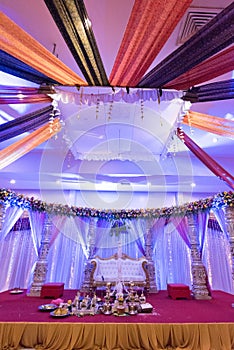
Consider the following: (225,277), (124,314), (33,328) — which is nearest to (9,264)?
(33,328)

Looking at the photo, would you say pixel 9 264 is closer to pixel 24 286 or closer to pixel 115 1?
pixel 24 286

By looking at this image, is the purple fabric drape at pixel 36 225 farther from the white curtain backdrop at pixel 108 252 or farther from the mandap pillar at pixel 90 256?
the mandap pillar at pixel 90 256

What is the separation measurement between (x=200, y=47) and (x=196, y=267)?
4797 mm

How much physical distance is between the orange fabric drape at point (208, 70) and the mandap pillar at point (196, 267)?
3.66 m

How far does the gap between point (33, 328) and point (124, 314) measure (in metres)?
1.44

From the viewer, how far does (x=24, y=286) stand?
6246 mm

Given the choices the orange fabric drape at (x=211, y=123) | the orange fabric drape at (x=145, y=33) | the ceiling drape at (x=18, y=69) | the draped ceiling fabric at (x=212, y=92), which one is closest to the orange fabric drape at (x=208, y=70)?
the draped ceiling fabric at (x=212, y=92)

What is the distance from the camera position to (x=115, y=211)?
6250 millimetres

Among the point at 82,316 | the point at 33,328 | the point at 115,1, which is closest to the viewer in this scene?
the point at 115,1

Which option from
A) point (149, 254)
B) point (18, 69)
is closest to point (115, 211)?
point (149, 254)

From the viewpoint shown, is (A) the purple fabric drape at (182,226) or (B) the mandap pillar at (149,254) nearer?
(A) the purple fabric drape at (182,226)

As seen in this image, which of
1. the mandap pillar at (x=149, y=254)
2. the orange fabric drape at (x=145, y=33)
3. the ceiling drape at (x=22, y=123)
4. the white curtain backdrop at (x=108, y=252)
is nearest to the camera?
the orange fabric drape at (x=145, y=33)

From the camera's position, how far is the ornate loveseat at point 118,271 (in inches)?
213

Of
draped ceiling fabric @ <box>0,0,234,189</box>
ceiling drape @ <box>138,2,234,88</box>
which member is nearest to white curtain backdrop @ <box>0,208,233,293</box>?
draped ceiling fabric @ <box>0,0,234,189</box>
